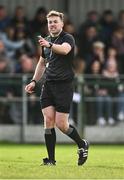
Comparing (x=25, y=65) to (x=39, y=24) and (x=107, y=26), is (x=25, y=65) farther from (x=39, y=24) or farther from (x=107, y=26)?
(x=107, y=26)

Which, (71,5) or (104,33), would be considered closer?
(104,33)

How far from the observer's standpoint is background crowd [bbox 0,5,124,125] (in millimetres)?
20688

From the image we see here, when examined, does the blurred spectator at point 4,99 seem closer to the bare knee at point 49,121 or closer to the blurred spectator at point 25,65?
the blurred spectator at point 25,65

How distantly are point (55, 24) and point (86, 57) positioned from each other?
10129mm

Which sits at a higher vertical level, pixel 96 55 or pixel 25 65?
pixel 96 55

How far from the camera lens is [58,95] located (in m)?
12.2

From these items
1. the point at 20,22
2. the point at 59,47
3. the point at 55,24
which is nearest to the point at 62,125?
the point at 59,47

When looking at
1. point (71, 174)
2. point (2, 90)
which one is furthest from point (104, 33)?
point (71, 174)

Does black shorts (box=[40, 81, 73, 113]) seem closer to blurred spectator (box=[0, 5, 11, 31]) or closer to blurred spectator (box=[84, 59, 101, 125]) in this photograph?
blurred spectator (box=[84, 59, 101, 125])

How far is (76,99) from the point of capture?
68.6 feet

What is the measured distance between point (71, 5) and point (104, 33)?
89.2 inches

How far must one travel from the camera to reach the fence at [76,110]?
67.6 feet

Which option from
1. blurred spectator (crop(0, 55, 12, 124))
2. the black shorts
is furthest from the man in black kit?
blurred spectator (crop(0, 55, 12, 124))

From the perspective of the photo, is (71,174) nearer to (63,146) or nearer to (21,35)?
(63,146)
